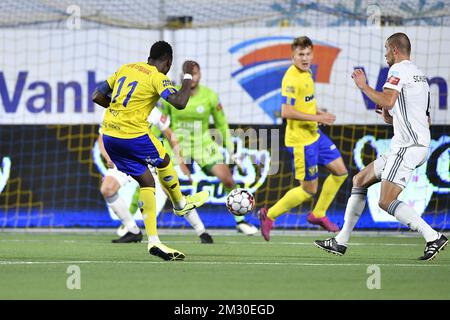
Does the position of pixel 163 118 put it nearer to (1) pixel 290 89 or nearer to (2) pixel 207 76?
(1) pixel 290 89

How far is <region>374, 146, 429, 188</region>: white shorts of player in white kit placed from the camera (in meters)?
9.53

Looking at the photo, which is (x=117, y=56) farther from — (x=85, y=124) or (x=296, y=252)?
(x=296, y=252)

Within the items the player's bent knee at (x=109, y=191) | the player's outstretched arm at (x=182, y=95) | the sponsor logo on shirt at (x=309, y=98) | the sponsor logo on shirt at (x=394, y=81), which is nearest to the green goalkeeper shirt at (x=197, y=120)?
the player's bent knee at (x=109, y=191)

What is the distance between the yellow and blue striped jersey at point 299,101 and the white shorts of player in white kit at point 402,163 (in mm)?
2691

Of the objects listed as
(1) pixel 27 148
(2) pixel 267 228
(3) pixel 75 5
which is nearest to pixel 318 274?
(2) pixel 267 228

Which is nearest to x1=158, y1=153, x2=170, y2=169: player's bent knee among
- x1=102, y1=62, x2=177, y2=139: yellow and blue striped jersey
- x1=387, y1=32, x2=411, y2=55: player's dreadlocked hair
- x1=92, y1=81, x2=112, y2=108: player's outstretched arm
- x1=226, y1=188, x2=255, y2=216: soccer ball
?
Answer: x1=102, y1=62, x2=177, y2=139: yellow and blue striped jersey

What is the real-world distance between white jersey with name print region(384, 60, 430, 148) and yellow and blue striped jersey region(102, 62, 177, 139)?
214 cm

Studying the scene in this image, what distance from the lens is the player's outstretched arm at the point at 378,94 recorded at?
9219mm

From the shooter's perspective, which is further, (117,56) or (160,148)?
(117,56)

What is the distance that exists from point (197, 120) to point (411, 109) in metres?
4.22

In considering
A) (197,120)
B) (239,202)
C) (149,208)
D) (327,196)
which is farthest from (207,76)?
(149,208)

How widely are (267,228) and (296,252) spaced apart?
1165 millimetres

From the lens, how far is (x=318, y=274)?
8516 mm

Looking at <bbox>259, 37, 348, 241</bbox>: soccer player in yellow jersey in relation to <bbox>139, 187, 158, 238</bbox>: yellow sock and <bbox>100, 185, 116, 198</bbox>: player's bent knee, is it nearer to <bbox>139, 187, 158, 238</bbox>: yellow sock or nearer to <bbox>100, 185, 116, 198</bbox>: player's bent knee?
<bbox>100, 185, 116, 198</bbox>: player's bent knee
